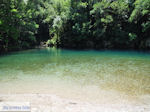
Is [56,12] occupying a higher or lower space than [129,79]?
higher

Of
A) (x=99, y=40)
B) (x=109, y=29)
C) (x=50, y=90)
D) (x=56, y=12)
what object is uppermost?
(x=56, y=12)

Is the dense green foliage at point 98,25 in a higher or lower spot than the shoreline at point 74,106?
higher

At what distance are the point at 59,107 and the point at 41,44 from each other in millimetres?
38051

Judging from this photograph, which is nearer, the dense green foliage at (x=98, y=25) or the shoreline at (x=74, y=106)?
the shoreline at (x=74, y=106)

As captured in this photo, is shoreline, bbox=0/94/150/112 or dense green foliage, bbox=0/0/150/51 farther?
dense green foliage, bbox=0/0/150/51

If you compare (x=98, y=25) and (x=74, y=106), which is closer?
(x=74, y=106)

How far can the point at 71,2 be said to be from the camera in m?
31.9

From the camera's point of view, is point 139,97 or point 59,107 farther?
point 139,97

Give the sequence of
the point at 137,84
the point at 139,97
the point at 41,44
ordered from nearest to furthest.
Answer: the point at 139,97 → the point at 137,84 → the point at 41,44

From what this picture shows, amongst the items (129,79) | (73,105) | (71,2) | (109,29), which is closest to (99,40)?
(109,29)

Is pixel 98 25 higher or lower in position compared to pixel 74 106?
higher

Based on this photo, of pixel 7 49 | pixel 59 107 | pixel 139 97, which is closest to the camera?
pixel 59 107

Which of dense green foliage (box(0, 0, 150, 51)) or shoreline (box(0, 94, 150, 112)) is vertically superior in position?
dense green foliage (box(0, 0, 150, 51))

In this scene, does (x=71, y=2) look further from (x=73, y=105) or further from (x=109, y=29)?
(x=73, y=105)
